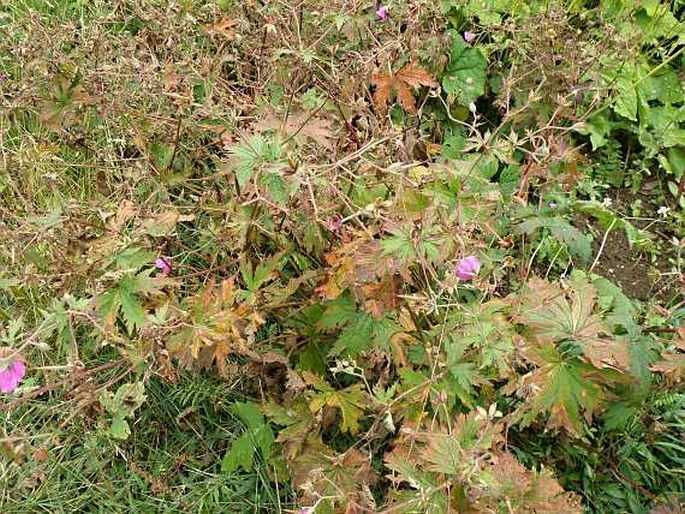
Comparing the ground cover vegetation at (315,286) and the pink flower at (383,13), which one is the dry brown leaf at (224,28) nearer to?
the ground cover vegetation at (315,286)

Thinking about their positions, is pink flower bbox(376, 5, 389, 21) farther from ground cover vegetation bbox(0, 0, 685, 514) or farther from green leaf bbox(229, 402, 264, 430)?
green leaf bbox(229, 402, 264, 430)

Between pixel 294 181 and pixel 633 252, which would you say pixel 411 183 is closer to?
pixel 294 181

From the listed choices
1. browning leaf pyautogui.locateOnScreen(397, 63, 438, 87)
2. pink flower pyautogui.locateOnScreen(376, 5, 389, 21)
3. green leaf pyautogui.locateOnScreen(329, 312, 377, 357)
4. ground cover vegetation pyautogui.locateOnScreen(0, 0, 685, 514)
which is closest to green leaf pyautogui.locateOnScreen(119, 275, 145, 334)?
ground cover vegetation pyautogui.locateOnScreen(0, 0, 685, 514)

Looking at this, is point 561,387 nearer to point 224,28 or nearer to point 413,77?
point 413,77

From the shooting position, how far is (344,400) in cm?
178

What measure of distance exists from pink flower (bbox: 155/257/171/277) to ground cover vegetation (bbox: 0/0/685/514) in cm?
1

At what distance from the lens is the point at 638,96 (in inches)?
107

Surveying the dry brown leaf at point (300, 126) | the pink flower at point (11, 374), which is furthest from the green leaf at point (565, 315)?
the pink flower at point (11, 374)

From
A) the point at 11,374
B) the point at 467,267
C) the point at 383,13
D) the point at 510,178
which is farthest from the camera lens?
the point at 510,178

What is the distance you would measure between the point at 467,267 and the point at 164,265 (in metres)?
0.69

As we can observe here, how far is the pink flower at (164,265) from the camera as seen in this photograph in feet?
5.84

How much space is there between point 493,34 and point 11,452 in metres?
1.95

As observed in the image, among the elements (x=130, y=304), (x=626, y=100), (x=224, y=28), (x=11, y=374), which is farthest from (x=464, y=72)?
(x=11, y=374)

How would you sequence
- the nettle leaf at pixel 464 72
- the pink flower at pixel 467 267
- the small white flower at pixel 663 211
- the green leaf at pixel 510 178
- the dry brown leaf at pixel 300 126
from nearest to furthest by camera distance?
the pink flower at pixel 467 267 → the dry brown leaf at pixel 300 126 → the green leaf at pixel 510 178 → the small white flower at pixel 663 211 → the nettle leaf at pixel 464 72
